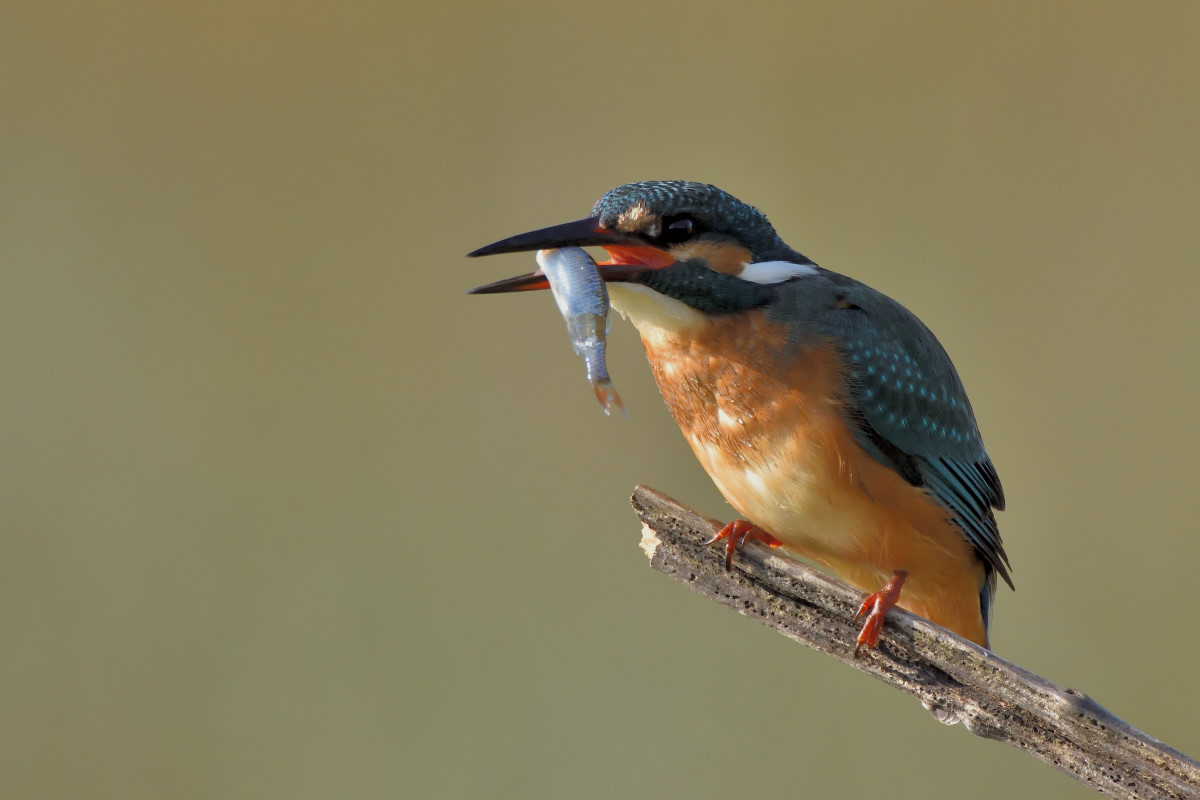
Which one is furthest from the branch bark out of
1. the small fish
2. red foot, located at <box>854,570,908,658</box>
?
the small fish

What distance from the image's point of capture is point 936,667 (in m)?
1.34

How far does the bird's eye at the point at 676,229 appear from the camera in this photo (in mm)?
1507

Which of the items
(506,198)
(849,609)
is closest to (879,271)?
(506,198)

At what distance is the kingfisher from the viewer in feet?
4.96

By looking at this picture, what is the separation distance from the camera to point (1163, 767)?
1.10 m

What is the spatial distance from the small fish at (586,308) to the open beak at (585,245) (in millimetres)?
64

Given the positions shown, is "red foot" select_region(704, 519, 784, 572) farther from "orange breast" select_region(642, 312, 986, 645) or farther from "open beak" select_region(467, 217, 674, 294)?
"open beak" select_region(467, 217, 674, 294)

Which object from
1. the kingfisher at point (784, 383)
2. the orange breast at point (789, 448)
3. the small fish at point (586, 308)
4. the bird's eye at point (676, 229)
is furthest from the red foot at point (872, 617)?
the bird's eye at point (676, 229)

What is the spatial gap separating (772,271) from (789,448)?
0.29m

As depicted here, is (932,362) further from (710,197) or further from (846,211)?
(846,211)

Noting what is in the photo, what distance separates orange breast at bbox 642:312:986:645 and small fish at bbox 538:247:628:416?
0.28 meters

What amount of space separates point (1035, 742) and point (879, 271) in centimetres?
205

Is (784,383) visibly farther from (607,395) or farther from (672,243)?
(607,395)

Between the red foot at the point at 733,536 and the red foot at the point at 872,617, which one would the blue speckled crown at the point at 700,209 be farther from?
the red foot at the point at 872,617
